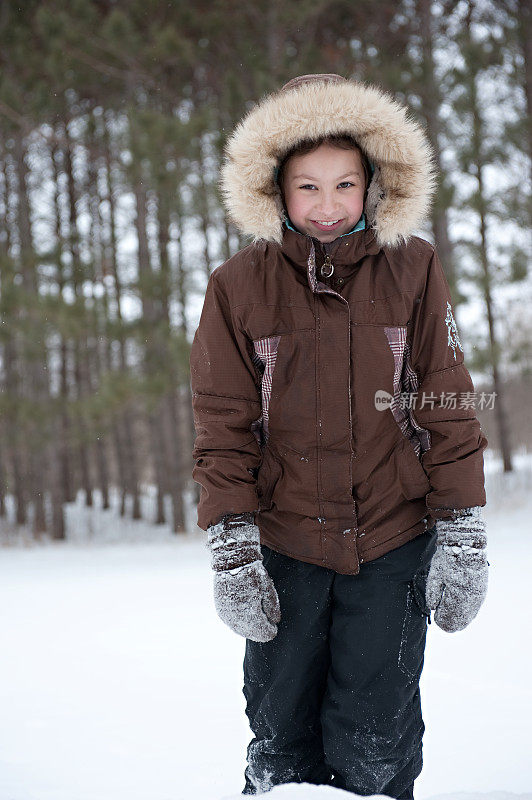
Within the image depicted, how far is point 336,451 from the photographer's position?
5.57ft

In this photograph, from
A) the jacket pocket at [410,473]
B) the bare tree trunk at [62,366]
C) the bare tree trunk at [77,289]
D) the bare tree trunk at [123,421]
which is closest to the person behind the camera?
the jacket pocket at [410,473]

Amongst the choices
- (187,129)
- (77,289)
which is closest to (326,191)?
(187,129)

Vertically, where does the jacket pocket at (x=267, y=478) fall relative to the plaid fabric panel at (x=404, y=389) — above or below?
below

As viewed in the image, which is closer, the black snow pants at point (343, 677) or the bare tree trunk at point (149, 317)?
the black snow pants at point (343, 677)

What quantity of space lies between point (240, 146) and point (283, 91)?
20 centimetres

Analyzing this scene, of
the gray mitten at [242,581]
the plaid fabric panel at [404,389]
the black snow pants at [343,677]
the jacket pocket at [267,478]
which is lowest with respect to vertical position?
the black snow pants at [343,677]

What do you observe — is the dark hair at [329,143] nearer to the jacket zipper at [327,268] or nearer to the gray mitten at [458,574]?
the jacket zipper at [327,268]

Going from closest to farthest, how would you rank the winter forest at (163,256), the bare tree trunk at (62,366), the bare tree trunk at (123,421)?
the winter forest at (163,256) → the bare tree trunk at (62,366) → the bare tree trunk at (123,421)

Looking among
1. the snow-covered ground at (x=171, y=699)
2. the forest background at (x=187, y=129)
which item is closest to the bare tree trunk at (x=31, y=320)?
the forest background at (x=187, y=129)

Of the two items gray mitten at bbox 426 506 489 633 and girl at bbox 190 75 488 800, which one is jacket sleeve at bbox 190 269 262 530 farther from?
gray mitten at bbox 426 506 489 633

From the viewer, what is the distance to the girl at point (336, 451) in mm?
1672

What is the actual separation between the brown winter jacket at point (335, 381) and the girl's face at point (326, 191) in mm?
50

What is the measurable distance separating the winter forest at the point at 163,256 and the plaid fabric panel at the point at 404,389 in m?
1.89

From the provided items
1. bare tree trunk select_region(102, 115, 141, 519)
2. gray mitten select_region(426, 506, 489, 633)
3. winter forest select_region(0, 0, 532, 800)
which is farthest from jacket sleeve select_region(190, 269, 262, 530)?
bare tree trunk select_region(102, 115, 141, 519)
